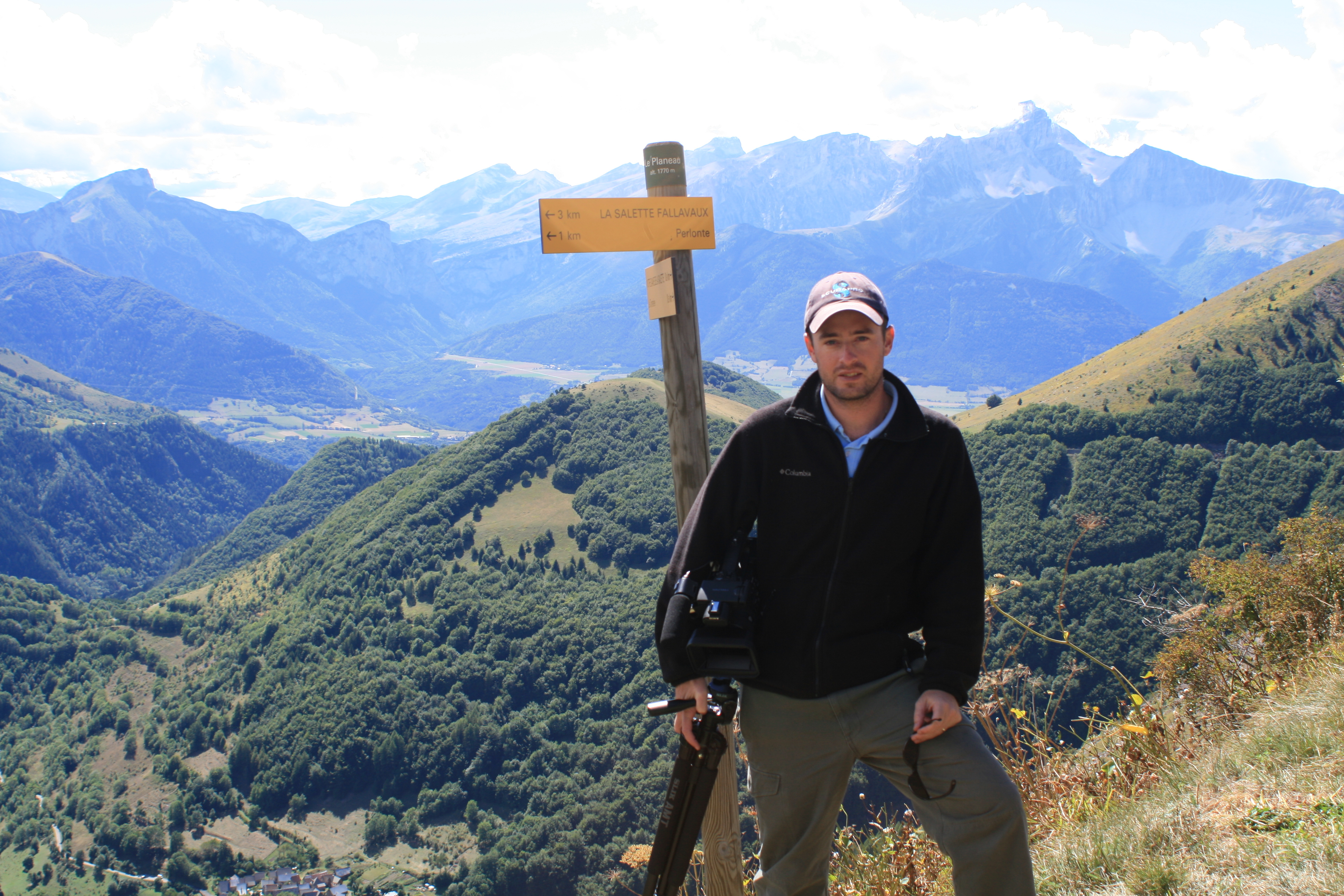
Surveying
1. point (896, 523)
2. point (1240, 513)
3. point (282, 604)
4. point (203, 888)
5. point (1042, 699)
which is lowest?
point (203, 888)

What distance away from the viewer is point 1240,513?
56.7 meters

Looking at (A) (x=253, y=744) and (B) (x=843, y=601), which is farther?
(A) (x=253, y=744)

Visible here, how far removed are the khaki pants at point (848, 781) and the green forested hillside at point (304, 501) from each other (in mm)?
139298

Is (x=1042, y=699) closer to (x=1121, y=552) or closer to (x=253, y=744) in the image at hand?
(x=1121, y=552)

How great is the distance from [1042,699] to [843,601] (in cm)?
3861

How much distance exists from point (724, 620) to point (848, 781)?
70 cm

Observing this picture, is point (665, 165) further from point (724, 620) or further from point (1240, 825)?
point (1240, 825)

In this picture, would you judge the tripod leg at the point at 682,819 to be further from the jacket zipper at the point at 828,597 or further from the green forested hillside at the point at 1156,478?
the green forested hillside at the point at 1156,478

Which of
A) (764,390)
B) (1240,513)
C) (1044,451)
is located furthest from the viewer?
(764,390)

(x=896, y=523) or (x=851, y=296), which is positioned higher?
(x=851, y=296)

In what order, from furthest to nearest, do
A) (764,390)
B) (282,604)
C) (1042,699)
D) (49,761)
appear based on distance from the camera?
(764,390) → (282,604) → (49,761) → (1042,699)

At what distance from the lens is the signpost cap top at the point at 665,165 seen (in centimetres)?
411

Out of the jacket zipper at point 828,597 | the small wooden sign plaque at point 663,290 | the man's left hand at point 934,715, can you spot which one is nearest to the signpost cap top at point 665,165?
the small wooden sign plaque at point 663,290

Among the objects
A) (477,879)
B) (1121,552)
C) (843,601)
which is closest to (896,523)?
(843,601)
